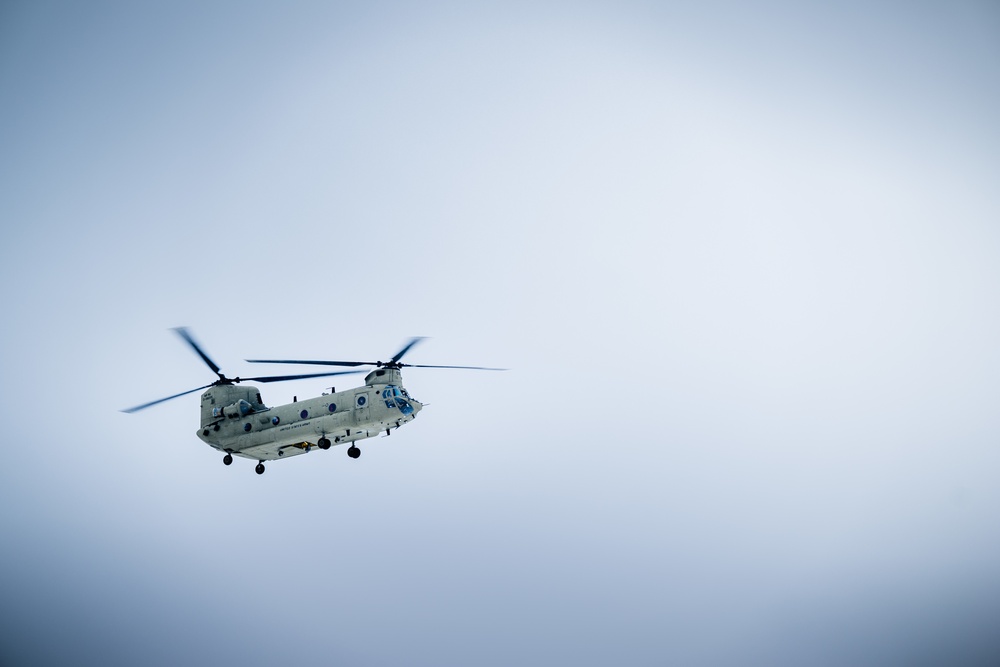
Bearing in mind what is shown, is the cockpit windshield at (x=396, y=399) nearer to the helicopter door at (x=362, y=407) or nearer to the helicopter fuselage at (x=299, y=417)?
the helicopter fuselage at (x=299, y=417)

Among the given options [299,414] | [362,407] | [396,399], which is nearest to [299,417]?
[299,414]

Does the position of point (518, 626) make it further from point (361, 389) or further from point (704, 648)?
point (361, 389)

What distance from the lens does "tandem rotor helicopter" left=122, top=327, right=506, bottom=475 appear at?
46781mm

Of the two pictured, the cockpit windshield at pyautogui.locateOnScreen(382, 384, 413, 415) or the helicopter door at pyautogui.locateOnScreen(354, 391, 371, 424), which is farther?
the helicopter door at pyautogui.locateOnScreen(354, 391, 371, 424)

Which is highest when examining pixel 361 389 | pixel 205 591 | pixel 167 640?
pixel 205 591

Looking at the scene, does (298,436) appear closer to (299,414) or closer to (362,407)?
(299,414)

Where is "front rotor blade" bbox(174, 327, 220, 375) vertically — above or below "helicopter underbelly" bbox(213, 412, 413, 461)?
above

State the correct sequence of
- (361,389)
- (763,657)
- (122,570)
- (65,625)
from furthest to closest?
1. (763,657)
2. (122,570)
3. (65,625)
4. (361,389)

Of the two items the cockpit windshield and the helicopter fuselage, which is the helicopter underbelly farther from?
the cockpit windshield

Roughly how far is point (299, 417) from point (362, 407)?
5202mm

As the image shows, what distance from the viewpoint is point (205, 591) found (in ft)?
520

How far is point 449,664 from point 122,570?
244 feet

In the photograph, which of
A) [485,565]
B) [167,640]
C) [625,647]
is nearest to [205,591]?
[167,640]

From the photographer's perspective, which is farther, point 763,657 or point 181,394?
point 763,657
